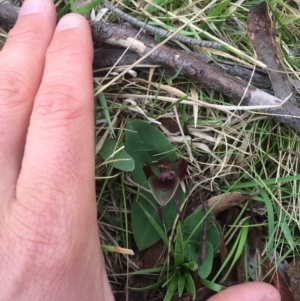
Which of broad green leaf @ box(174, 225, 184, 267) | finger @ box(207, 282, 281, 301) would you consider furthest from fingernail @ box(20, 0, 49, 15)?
finger @ box(207, 282, 281, 301)

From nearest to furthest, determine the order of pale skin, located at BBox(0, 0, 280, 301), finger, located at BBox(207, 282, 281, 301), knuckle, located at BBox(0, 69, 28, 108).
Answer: pale skin, located at BBox(0, 0, 280, 301)
knuckle, located at BBox(0, 69, 28, 108)
finger, located at BBox(207, 282, 281, 301)

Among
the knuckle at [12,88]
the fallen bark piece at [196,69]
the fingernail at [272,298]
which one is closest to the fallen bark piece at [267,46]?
the fallen bark piece at [196,69]

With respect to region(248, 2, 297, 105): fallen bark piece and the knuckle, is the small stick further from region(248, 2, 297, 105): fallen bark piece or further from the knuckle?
the knuckle

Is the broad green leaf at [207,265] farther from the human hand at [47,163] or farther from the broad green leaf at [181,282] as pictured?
the human hand at [47,163]

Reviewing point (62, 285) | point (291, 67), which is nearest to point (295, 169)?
point (291, 67)

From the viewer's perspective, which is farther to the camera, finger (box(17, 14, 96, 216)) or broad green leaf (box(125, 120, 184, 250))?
broad green leaf (box(125, 120, 184, 250))
